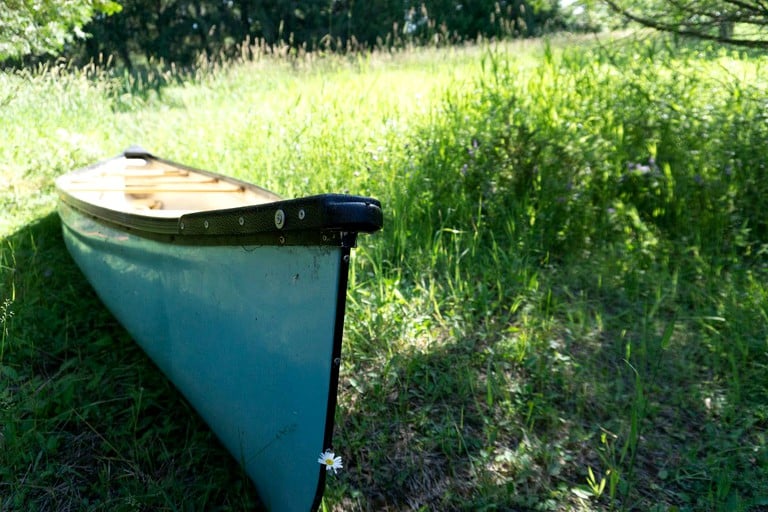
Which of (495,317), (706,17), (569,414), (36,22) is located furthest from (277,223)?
(36,22)

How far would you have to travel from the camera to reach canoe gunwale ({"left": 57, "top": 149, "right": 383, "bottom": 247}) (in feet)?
5.19

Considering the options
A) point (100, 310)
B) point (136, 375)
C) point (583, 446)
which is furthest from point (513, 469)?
point (100, 310)

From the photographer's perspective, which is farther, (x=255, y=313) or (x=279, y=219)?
(x=255, y=313)

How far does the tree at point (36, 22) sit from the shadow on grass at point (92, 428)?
309 centimetres

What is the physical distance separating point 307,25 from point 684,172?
878 inches

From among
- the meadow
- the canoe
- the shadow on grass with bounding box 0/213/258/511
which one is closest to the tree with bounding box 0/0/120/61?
the meadow

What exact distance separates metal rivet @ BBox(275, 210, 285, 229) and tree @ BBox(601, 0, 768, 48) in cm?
336

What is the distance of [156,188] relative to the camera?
4.49 meters

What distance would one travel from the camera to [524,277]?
367 centimetres

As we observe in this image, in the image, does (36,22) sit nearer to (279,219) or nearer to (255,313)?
(255,313)

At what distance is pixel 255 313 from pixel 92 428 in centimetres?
106

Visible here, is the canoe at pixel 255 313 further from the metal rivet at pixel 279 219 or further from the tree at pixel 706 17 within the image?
the tree at pixel 706 17

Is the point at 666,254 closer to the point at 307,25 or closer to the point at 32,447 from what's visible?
the point at 32,447

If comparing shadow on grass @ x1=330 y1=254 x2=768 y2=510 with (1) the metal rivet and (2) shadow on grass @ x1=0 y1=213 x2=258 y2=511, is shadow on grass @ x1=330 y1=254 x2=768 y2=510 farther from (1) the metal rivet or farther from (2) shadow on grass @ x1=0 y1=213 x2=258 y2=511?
(1) the metal rivet
